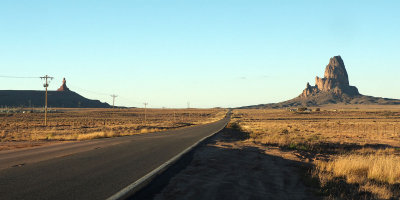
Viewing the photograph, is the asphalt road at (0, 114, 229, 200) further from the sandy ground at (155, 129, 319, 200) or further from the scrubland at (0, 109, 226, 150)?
the scrubland at (0, 109, 226, 150)

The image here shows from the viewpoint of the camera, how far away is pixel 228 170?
9.91 m

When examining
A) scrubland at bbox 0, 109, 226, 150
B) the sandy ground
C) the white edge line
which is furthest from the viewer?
scrubland at bbox 0, 109, 226, 150

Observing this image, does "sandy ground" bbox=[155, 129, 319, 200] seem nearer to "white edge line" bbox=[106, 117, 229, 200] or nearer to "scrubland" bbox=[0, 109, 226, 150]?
"white edge line" bbox=[106, 117, 229, 200]

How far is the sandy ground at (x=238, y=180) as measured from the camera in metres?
6.84

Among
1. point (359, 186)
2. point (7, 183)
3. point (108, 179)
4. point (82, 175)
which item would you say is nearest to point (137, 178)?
point (108, 179)

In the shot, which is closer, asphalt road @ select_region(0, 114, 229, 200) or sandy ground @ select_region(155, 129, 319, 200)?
asphalt road @ select_region(0, 114, 229, 200)

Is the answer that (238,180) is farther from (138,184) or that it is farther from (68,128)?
(68,128)

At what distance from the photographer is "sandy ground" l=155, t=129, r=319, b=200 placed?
22.5ft

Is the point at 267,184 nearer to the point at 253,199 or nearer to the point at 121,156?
the point at 253,199

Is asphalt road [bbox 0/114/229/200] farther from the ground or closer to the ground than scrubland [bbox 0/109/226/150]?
farther from the ground

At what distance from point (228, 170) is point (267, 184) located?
1.98 metres

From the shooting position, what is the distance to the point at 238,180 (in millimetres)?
8383

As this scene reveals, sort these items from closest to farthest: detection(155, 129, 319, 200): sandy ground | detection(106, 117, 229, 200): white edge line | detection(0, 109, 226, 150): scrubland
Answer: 1. detection(106, 117, 229, 200): white edge line
2. detection(155, 129, 319, 200): sandy ground
3. detection(0, 109, 226, 150): scrubland

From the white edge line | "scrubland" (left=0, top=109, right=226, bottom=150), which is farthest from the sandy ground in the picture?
"scrubland" (left=0, top=109, right=226, bottom=150)
